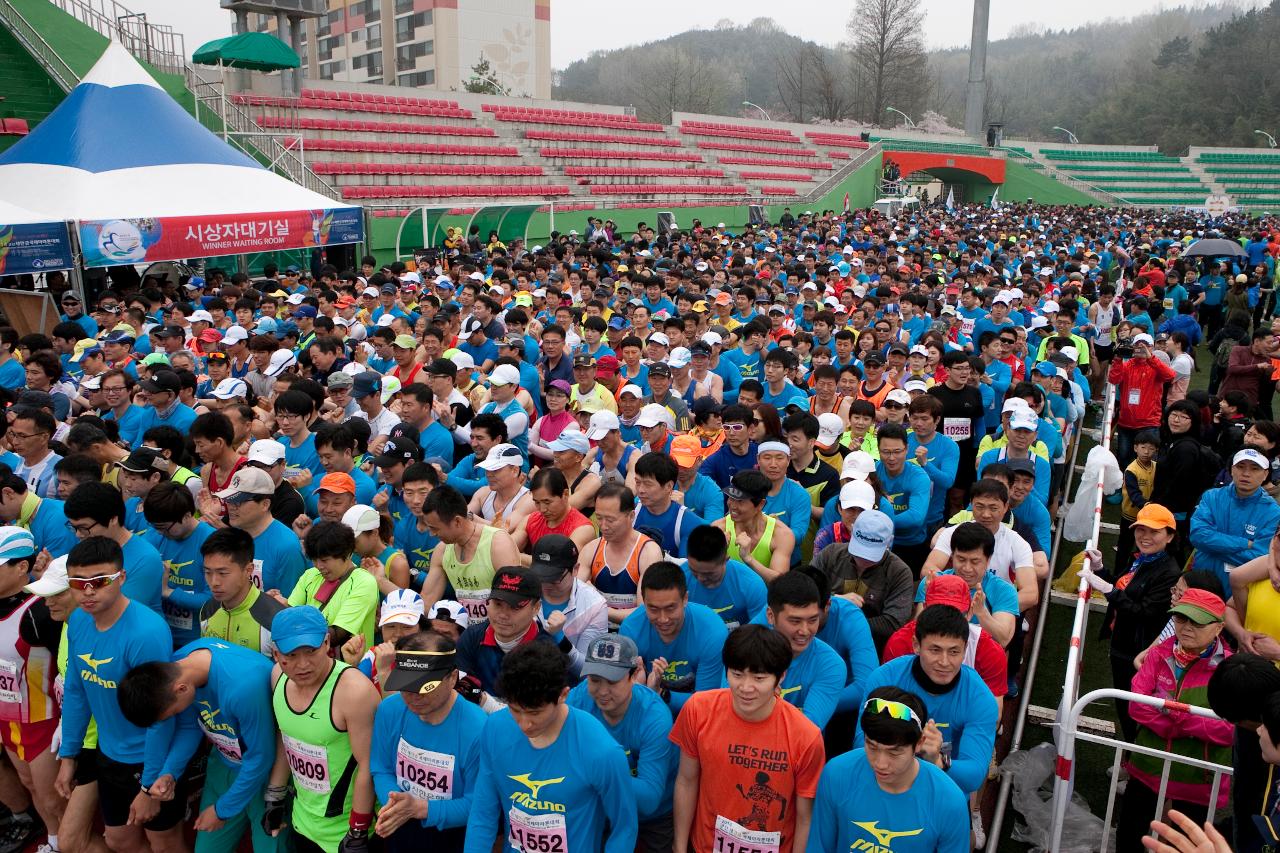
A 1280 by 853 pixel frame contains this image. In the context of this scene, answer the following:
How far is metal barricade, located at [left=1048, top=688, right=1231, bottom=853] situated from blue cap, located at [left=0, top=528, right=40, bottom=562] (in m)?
4.83

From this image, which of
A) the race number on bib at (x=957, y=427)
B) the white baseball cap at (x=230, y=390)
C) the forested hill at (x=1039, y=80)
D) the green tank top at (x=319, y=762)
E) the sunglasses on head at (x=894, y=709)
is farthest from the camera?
the forested hill at (x=1039, y=80)

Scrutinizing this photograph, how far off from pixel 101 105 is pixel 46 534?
44.2ft

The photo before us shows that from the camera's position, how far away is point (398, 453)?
245 inches

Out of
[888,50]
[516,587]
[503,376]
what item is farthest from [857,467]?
[888,50]

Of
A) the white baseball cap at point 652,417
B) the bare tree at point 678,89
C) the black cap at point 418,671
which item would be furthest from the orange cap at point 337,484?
the bare tree at point 678,89

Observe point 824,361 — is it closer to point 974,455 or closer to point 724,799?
point 974,455

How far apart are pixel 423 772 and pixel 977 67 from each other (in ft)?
217

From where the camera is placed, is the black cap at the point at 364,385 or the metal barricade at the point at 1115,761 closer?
the metal barricade at the point at 1115,761

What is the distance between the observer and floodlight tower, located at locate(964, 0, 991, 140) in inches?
2304

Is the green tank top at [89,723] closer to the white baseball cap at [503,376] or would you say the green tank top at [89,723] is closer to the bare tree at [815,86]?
the white baseball cap at [503,376]

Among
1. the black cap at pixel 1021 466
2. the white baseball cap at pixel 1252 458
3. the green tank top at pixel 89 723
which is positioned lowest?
the green tank top at pixel 89 723

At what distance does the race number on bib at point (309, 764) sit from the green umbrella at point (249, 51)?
24.3 metres

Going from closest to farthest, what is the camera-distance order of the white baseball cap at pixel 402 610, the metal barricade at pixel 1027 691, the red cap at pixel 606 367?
the white baseball cap at pixel 402 610
the metal barricade at pixel 1027 691
the red cap at pixel 606 367

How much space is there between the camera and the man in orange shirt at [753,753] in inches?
129
